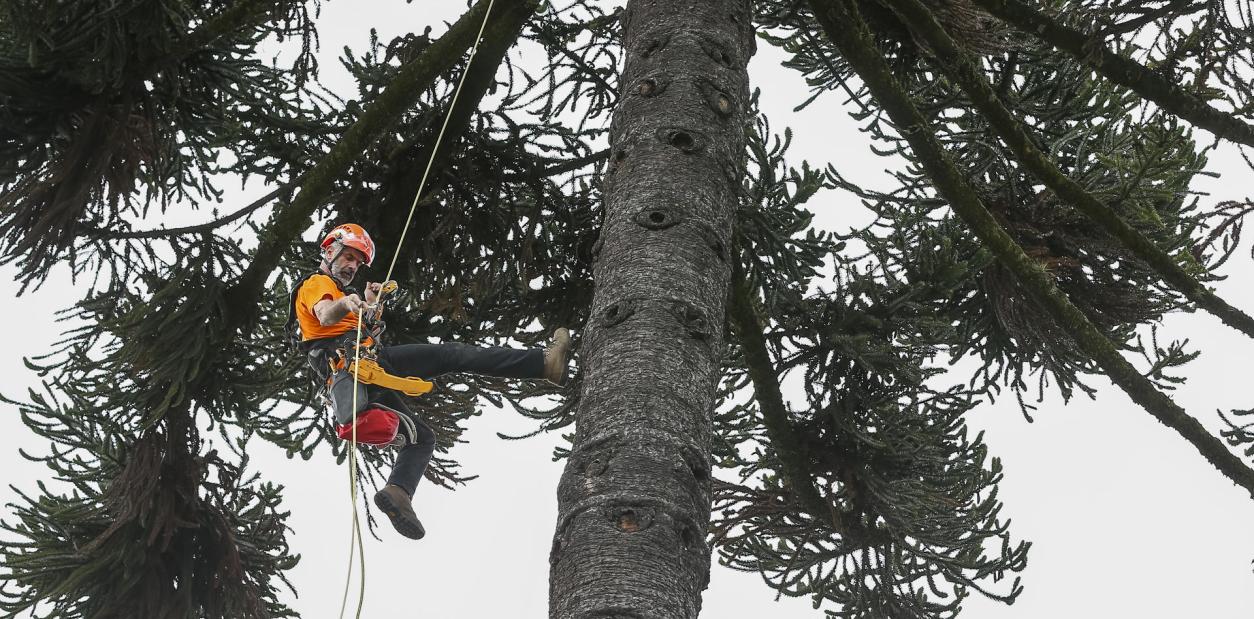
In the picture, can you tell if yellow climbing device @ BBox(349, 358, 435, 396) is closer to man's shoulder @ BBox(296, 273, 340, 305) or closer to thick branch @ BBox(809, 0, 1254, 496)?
man's shoulder @ BBox(296, 273, 340, 305)

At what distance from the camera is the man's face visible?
6.01 meters

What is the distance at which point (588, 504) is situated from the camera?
3781mm

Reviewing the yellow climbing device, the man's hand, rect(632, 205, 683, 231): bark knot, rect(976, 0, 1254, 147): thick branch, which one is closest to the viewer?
rect(632, 205, 683, 231): bark knot

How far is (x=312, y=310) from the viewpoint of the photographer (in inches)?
231

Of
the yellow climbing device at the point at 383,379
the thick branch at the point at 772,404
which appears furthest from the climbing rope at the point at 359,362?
the thick branch at the point at 772,404

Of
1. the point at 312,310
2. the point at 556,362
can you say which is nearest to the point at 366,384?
the point at 312,310

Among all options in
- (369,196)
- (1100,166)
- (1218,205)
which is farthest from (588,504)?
(1100,166)

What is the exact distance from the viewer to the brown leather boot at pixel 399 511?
18.9ft

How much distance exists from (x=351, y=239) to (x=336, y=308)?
0.47 metres

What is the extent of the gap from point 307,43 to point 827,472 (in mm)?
3525

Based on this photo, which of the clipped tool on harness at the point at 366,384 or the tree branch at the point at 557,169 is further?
the tree branch at the point at 557,169

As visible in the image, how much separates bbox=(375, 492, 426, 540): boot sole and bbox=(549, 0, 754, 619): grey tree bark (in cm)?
166

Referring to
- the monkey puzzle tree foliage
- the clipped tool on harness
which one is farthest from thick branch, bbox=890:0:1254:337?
the clipped tool on harness

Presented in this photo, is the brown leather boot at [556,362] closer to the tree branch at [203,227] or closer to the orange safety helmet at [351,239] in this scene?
the orange safety helmet at [351,239]
